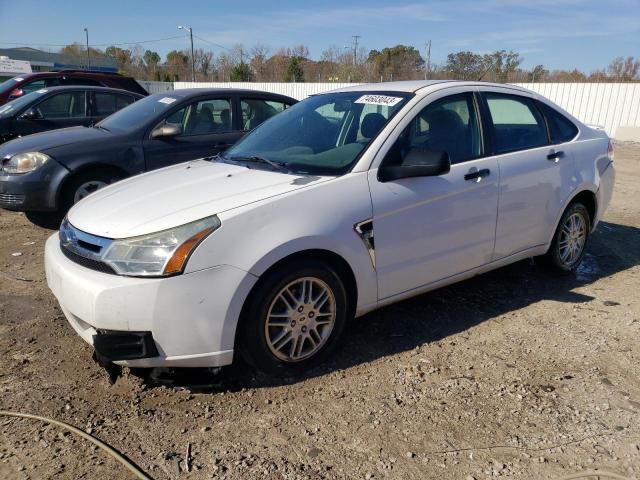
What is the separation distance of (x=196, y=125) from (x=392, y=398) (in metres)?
4.73

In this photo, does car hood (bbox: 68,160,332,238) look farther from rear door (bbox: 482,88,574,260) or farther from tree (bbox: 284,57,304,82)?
tree (bbox: 284,57,304,82)

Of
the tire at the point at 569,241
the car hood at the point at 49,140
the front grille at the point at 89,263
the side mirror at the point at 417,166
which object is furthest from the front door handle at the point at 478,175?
the car hood at the point at 49,140

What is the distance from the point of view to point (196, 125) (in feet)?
21.8

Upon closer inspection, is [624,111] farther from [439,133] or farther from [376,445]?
[376,445]

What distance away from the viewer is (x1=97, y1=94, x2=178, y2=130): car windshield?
6383 millimetres

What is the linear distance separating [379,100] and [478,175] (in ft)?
2.89

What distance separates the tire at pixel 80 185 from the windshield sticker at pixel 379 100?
347cm

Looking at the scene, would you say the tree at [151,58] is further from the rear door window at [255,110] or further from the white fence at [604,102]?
the rear door window at [255,110]

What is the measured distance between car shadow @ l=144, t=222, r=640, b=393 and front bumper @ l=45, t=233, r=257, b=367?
0.94 feet

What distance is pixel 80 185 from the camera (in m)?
5.96

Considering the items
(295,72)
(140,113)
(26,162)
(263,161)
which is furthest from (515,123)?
(295,72)

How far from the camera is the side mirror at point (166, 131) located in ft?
20.4

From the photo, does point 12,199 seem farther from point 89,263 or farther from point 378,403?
point 378,403

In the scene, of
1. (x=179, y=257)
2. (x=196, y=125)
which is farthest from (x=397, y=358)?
(x=196, y=125)
